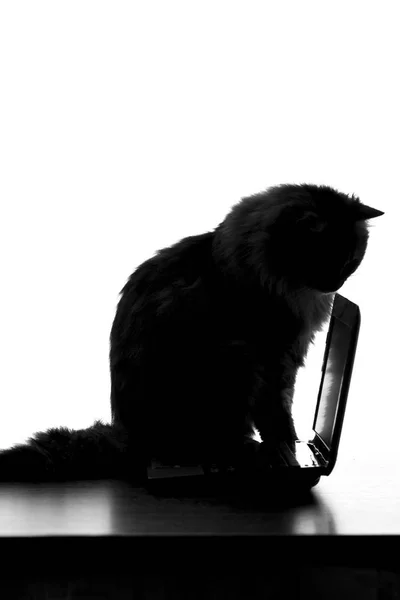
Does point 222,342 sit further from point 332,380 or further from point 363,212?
point 363,212

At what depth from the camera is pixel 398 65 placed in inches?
71.3

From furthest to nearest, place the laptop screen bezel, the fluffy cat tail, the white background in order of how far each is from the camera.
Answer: the white background
the fluffy cat tail
the laptop screen bezel

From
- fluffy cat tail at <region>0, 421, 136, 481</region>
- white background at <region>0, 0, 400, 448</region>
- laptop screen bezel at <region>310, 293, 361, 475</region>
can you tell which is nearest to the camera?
laptop screen bezel at <region>310, 293, 361, 475</region>

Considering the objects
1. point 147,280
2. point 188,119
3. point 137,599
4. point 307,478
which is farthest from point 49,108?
point 137,599

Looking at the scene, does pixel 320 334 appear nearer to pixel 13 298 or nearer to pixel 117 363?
pixel 117 363

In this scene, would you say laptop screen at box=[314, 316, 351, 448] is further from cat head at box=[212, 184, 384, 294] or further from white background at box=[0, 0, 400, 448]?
white background at box=[0, 0, 400, 448]

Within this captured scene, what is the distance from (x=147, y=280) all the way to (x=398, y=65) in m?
0.85

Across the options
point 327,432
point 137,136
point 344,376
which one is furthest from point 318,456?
point 137,136

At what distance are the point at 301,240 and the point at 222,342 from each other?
207mm

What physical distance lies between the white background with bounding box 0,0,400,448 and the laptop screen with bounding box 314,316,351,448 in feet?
1.43

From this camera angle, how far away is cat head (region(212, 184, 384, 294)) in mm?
1284

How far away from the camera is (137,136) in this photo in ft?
5.86

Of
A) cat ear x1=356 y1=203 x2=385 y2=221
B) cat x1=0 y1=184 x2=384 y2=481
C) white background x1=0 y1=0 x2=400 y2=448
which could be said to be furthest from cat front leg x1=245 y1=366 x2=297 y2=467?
white background x1=0 y1=0 x2=400 y2=448

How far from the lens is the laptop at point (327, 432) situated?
119 centimetres
